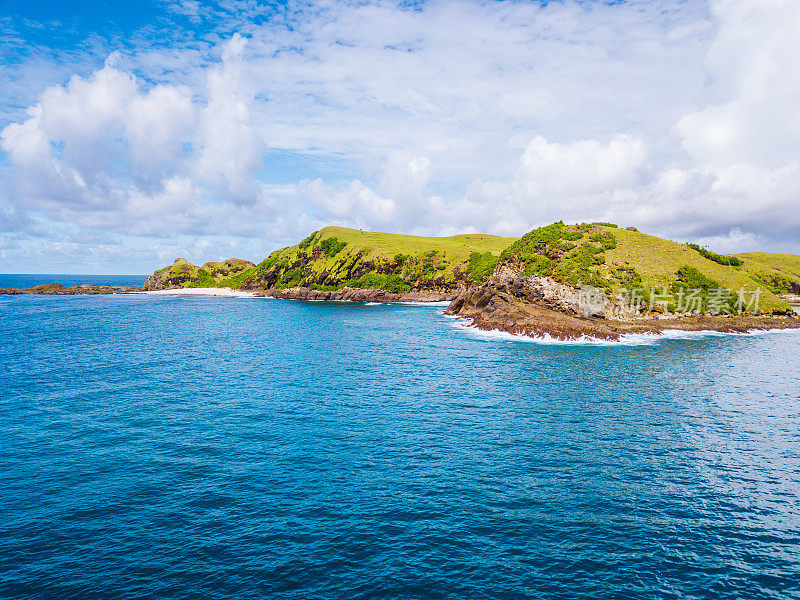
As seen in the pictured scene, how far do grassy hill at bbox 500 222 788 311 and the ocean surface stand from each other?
1952 inches

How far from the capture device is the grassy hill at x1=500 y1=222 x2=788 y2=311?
105688 mm

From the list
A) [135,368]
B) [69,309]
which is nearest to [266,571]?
[135,368]

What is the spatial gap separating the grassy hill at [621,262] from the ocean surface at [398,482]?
49.6 metres

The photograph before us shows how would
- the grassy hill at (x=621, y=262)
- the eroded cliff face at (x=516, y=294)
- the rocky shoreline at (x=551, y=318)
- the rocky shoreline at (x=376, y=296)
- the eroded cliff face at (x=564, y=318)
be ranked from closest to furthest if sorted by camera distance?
the rocky shoreline at (x=551, y=318) → the eroded cliff face at (x=564, y=318) → the grassy hill at (x=621, y=262) → the eroded cliff face at (x=516, y=294) → the rocky shoreline at (x=376, y=296)

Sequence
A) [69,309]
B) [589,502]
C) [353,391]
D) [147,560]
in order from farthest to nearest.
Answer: [69,309]
[353,391]
[589,502]
[147,560]

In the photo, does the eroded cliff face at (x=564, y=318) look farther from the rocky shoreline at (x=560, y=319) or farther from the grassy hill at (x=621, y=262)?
the grassy hill at (x=621, y=262)

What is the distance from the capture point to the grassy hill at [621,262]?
105688 millimetres

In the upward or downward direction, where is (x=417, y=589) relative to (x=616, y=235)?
downward

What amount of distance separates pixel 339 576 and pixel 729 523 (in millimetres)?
20997

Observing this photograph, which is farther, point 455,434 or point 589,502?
point 455,434

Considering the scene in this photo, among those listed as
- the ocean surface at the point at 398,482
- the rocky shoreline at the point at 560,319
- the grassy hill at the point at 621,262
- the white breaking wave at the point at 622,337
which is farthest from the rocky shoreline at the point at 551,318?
the ocean surface at the point at 398,482

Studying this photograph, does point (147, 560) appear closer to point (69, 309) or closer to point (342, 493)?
point (342, 493)

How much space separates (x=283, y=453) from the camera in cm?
3189

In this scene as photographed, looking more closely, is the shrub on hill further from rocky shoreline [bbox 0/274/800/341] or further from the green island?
rocky shoreline [bbox 0/274/800/341]
